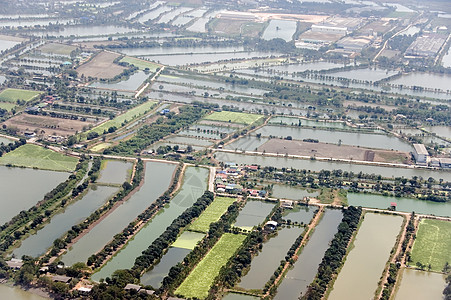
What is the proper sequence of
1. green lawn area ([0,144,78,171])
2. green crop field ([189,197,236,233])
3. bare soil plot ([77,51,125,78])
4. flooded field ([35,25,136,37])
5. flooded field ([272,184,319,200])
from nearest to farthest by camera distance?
green crop field ([189,197,236,233]) < flooded field ([272,184,319,200]) < green lawn area ([0,144,78,171]) < bare soil plot ([77,51,125,78]) < flooded field ([35,25,136,37])

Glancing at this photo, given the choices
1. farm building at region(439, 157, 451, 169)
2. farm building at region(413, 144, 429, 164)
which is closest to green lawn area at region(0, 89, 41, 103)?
farm building at region(413, 144, 429, 164)

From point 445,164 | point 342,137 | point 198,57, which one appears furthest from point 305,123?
point 198,57

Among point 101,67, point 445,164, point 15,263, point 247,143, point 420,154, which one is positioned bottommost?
point 15,263

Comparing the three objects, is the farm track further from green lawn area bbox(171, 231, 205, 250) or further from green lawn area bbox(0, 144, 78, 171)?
green lawn area bbox(0, 144, 78, 171)

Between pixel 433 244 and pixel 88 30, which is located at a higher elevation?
pixel 88 30

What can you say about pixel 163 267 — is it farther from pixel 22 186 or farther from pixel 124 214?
pixel 22 186

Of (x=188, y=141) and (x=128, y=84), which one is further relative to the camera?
(x=128, y=84)
